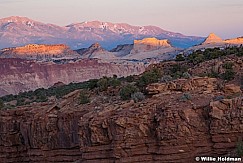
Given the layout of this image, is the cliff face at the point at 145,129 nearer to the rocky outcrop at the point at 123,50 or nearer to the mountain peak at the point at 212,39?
the mountain peak at the point at 212,39

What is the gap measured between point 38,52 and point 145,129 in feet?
311

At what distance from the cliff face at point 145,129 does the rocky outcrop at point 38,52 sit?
3273 inches

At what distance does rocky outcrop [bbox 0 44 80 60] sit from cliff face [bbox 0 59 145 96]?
17813 millimetres

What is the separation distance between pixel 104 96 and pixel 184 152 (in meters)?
7.83

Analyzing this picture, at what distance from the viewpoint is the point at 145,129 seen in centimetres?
1389

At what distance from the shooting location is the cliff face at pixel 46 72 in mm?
76750

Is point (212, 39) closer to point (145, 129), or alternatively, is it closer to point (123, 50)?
point (123, 50)

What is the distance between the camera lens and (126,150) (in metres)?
13.9

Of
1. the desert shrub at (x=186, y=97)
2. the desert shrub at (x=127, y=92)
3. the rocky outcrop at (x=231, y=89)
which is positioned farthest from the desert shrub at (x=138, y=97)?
the rocky outcrop at (x=231, y=89)


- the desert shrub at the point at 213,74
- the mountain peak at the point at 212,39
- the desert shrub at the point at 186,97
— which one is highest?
the desert shrub at the point at 186,97

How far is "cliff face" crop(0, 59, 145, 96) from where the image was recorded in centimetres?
7675

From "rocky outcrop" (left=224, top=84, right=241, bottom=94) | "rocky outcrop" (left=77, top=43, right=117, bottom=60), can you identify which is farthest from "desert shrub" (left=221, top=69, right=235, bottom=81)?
"rocky outcrop" (left=77, top=43, right=117, bottom=60)

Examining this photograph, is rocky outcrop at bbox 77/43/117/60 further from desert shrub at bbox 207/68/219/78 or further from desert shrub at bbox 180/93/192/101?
desert shrub at bbox 180/93/192/101

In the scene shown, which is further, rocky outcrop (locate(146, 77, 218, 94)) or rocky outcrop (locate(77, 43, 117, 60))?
rocky outcrop (locate(77, 43, 117, 60))
